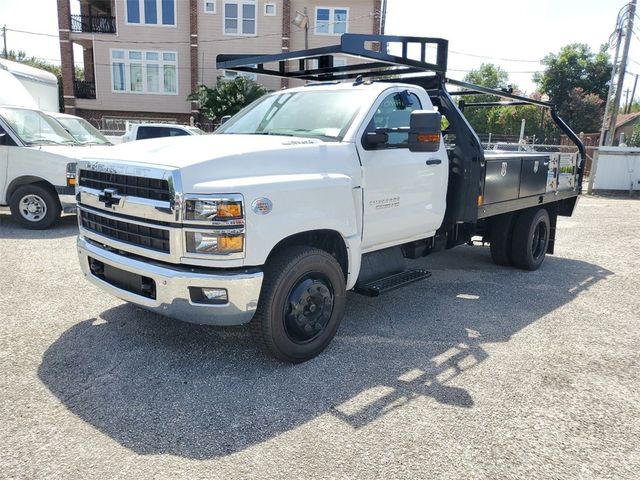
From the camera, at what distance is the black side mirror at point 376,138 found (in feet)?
14.6

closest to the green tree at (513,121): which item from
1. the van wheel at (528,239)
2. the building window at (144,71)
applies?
the building window at (144,71)

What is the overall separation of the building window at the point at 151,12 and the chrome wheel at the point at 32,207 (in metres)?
22.9

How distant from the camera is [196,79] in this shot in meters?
29.4

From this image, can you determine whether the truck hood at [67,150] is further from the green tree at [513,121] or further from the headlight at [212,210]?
the green tree at [513,121]

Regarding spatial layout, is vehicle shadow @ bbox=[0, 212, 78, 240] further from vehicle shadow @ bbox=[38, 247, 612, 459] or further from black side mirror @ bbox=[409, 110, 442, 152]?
black side mirror @ bbox=[409, 110, 442, 152]

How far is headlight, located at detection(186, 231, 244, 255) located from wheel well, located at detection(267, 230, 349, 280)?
1.65ft

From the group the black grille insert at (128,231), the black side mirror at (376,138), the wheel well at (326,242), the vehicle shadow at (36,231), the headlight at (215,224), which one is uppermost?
the black side mirror at (376,138)

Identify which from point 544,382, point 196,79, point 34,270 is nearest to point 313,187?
point 544,382

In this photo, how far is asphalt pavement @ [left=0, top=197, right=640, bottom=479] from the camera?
2998mm

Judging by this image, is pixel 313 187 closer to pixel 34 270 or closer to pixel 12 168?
pixel 34 270

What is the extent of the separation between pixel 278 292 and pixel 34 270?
4.24 meters

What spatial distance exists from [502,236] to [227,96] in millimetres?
21031

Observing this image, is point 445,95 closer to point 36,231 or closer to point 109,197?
point 109,197

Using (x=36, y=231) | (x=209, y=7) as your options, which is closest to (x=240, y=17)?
(x=209, y=7)
